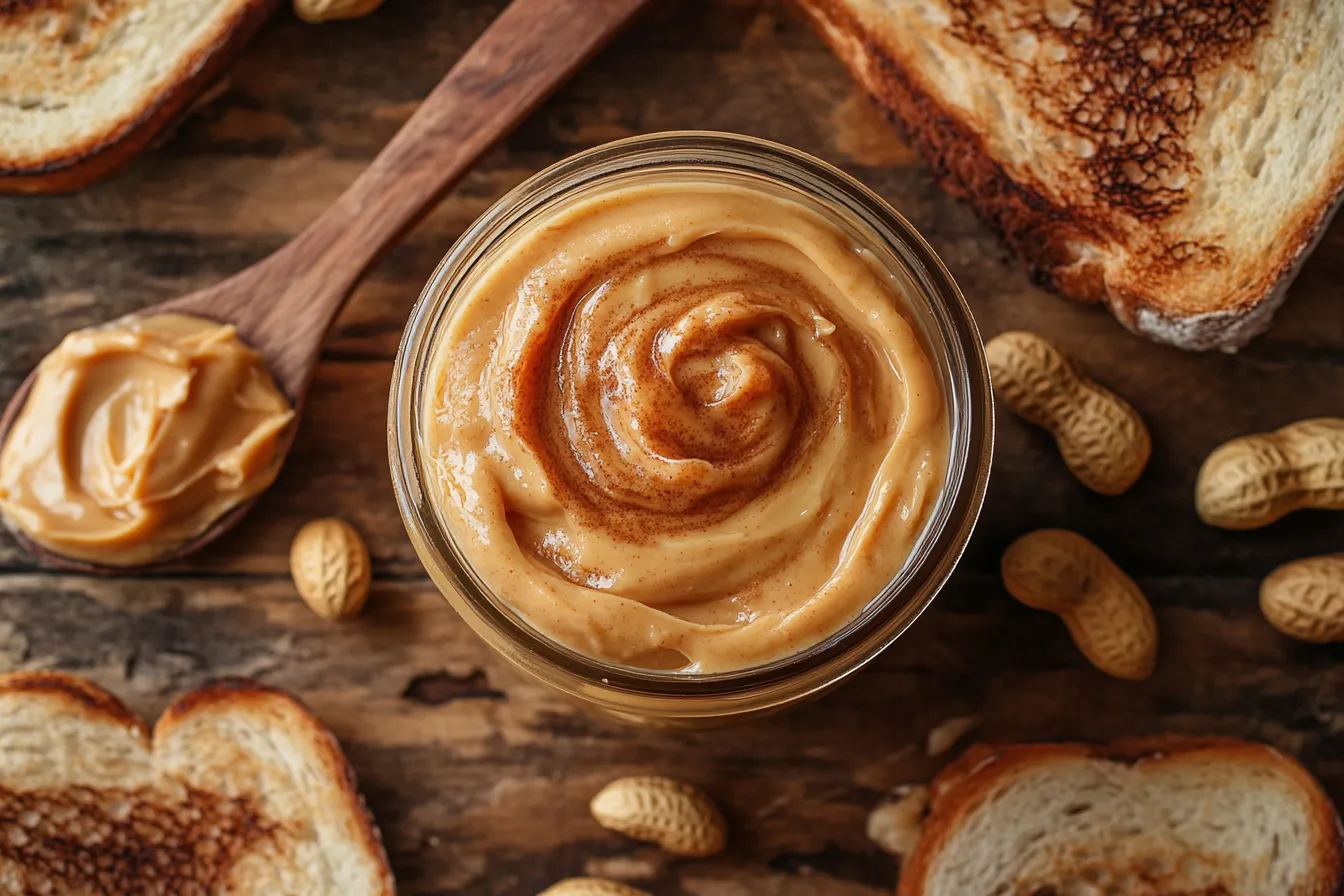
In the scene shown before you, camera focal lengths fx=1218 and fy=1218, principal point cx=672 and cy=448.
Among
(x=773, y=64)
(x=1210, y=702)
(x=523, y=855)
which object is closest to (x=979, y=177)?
(x=773, y=64)

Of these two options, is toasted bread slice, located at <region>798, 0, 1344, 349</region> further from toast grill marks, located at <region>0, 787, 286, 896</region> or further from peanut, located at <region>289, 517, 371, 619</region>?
toast grill marks, located at <region>0, 787, 286, 896</region>

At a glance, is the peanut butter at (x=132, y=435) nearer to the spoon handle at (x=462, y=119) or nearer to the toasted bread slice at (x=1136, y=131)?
the spoon handle at (x=462, y=119)

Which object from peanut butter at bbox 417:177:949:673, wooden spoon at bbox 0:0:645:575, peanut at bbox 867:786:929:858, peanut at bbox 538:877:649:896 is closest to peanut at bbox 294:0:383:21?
wooden spoon at bbox 0:0:645:575

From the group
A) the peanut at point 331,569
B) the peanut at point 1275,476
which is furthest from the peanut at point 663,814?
the peanut at point 1275,476

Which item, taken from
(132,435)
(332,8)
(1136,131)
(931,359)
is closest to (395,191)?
(332,8)

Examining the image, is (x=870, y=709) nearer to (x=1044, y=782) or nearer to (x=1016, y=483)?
(x=1044, y=782)

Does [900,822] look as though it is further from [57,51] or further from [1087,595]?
[57,51]
